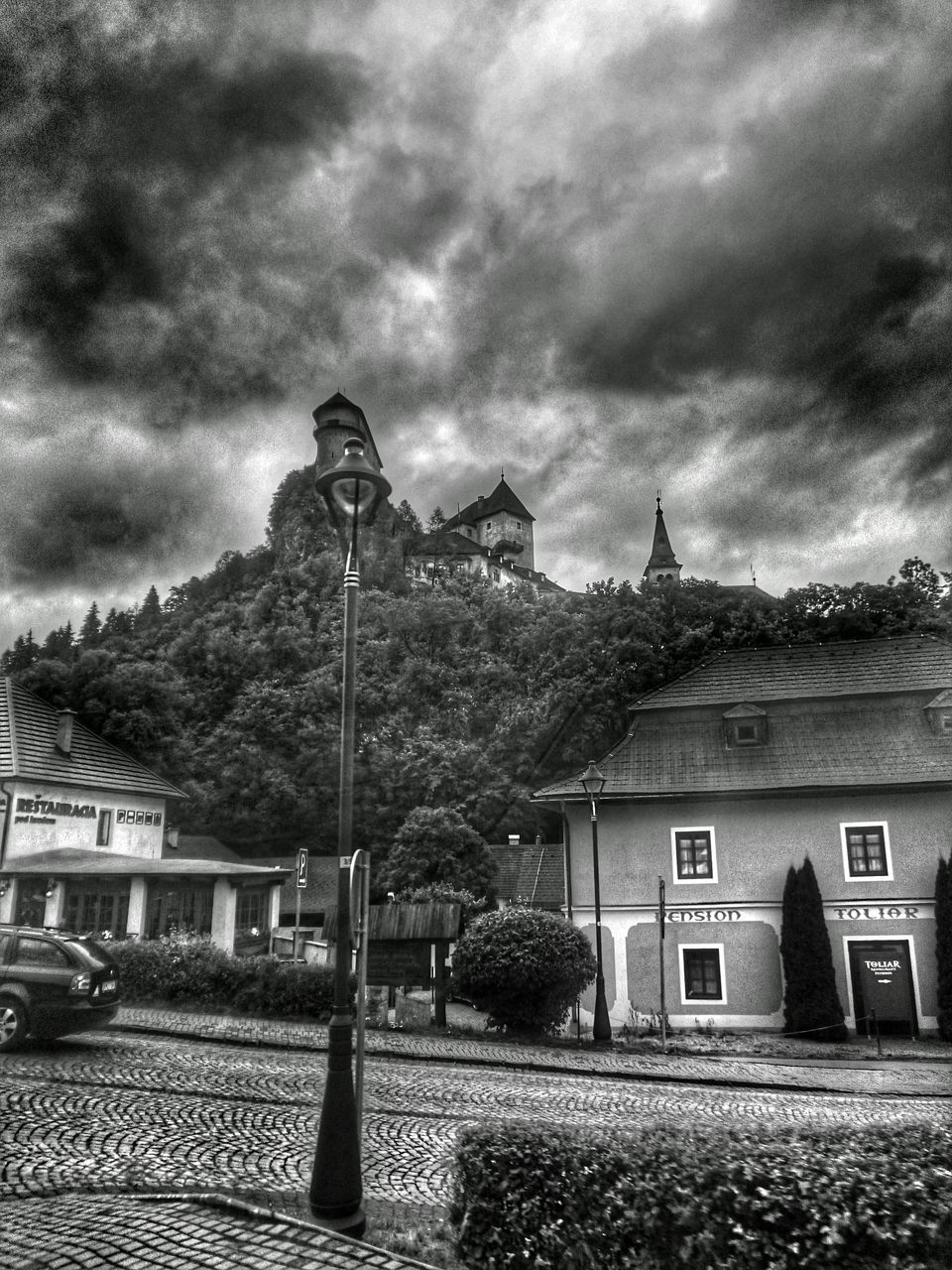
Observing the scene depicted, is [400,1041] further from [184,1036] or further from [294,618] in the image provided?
[294,618]

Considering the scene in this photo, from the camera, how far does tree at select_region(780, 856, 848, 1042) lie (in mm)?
22766

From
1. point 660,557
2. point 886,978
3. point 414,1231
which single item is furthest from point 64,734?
point 660,557

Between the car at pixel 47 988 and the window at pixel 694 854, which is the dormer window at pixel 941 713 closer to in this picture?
the window at pixel 694 854

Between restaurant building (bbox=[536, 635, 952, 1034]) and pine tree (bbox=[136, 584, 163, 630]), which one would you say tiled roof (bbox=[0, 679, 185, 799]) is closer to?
restaurant building (bbox=[536, 635, 952, 1034])

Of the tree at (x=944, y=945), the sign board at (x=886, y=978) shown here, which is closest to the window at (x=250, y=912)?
the sign board at (x=886, y=978)

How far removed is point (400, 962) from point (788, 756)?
45.0ft

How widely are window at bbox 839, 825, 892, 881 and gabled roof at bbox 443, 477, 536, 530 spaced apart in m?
108

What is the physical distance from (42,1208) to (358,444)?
662cm

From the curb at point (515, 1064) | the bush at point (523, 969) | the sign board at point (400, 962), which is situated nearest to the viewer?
the curb at point (515, 1064)

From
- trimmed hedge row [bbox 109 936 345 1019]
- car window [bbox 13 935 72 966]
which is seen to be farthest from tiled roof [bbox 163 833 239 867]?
car window [bbox 13 935 72 966]

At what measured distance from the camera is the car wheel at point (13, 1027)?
12.4 metres

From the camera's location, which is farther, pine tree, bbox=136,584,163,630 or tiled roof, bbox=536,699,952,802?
pine tree, bbox=136,584,163,630

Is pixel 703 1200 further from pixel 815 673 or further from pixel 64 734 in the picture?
pixel 64 734

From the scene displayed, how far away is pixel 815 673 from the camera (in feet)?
94.5
